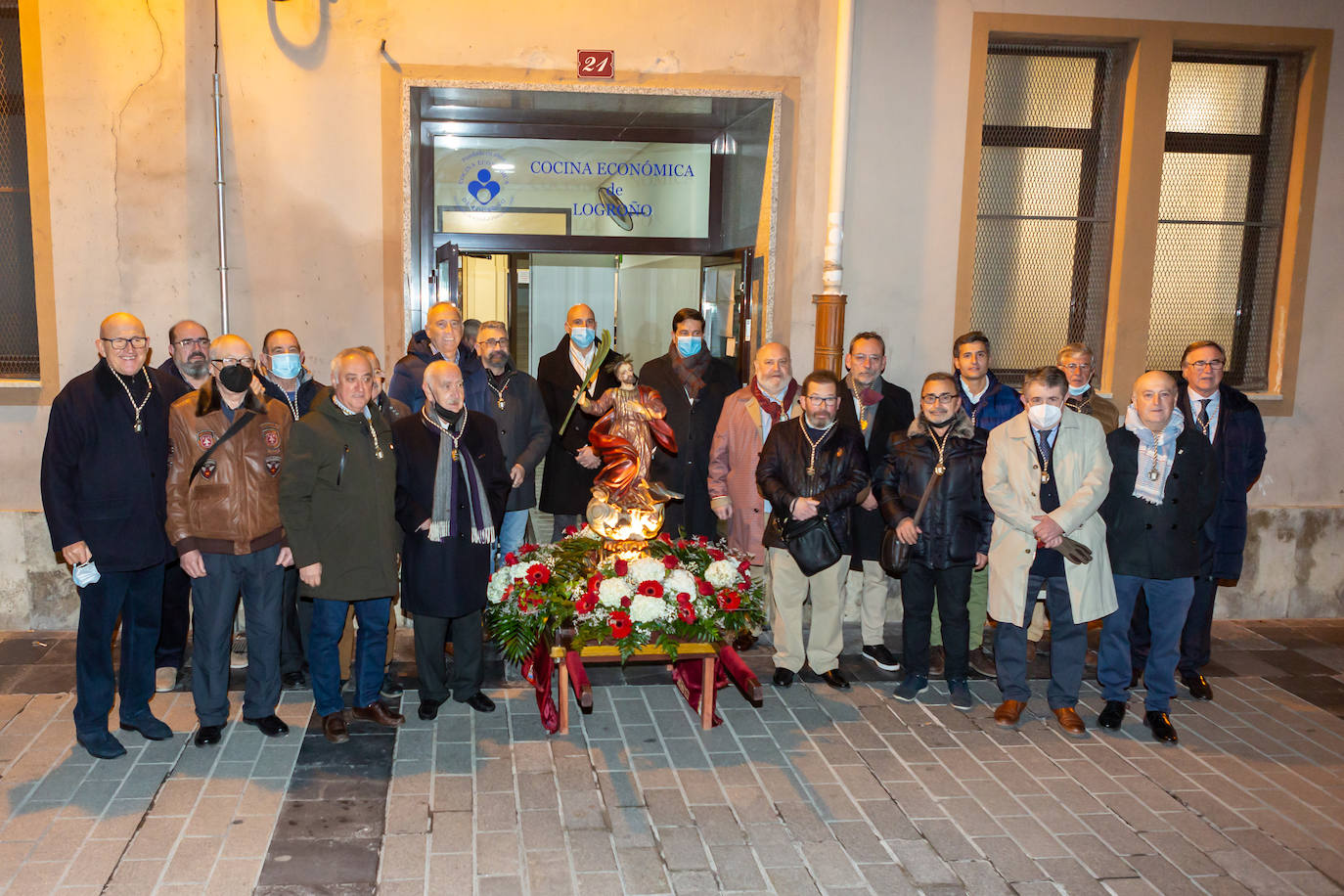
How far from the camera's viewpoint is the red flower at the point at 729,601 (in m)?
5.44

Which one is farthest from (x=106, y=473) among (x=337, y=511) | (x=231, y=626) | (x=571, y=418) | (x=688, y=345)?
(x=688, y=345)

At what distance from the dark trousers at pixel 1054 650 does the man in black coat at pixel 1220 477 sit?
898 millimetres

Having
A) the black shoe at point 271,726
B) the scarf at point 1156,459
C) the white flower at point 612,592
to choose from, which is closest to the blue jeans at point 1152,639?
the scarf at point 1156,459

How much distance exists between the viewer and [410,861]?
4.18 metres

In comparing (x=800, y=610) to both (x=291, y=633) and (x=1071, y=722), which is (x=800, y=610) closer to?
(x=1071, y=722)

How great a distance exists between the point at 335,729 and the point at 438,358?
90.6 inches

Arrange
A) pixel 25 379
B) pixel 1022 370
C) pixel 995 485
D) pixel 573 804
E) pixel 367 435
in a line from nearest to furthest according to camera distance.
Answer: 1. pixel 573 804
2. pixel 367 435
3. pixel 995 485
4. pixel 25 379
5. pixel 1022 370

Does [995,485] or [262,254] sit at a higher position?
[262,254]

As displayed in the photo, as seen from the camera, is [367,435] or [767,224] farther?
[767,224]

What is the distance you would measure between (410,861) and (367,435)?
2108 mm

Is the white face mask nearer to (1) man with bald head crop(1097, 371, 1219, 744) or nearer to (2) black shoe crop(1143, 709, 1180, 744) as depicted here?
(1) man with bald head crop(1097, 371, 1219, 744)

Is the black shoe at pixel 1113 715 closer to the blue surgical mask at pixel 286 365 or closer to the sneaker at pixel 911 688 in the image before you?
the sneaker at pixel 911 688

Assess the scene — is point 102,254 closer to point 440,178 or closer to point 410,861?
point 440,178

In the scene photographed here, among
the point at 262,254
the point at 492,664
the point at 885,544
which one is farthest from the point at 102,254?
the point at 885,544
